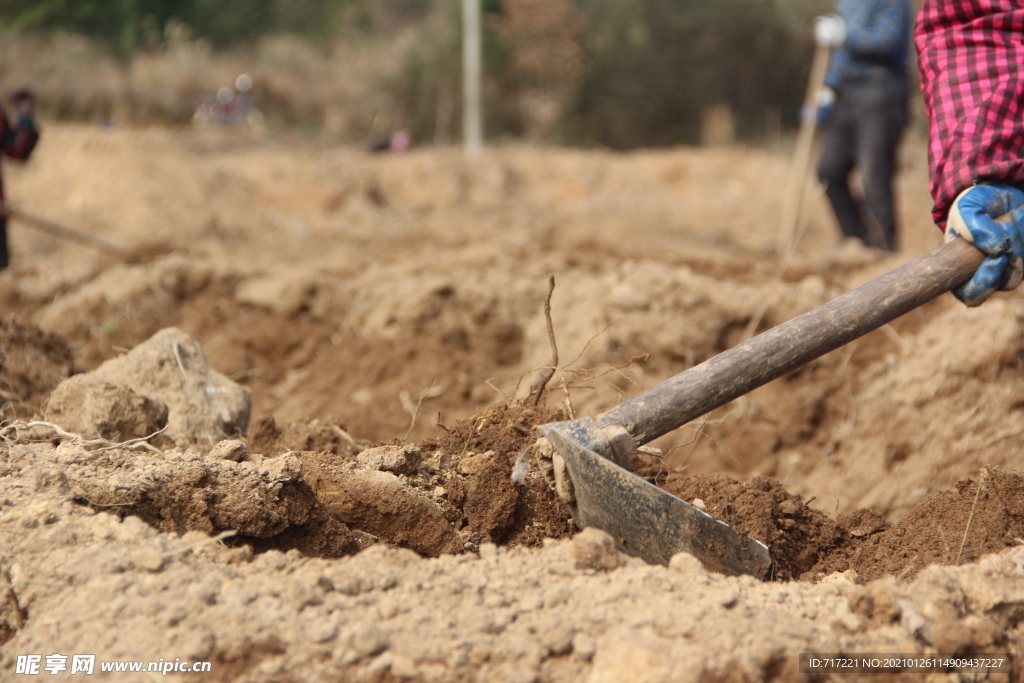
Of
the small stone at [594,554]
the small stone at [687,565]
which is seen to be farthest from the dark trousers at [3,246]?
the small stone at [687,565]

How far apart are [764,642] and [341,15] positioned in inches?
743

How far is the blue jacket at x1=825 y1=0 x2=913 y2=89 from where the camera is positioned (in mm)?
5375

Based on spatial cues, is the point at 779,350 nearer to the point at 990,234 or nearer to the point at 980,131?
the point at 990,234

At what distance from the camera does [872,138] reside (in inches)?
216

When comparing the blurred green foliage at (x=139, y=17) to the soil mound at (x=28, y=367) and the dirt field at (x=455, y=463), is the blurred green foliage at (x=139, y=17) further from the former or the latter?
the soil mound at (x=28, y=367)

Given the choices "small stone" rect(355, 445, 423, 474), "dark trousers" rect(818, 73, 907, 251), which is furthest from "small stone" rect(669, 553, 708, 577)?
"dark trousers" rect(818, 73, 907, 251)

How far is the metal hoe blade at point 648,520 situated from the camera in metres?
1.79

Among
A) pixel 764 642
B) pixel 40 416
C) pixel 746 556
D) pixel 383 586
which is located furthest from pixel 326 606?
pixel 40 416

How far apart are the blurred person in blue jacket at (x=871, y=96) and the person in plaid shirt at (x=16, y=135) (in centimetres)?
553

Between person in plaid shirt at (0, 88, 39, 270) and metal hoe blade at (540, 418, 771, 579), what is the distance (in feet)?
17.4

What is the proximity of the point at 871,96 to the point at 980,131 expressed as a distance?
141 inches

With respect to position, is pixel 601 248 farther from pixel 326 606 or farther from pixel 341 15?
pixel 341 15

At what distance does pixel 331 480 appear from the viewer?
1997 millimetres

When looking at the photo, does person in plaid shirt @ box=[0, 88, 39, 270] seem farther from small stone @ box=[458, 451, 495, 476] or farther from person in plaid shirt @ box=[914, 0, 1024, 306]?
person in plaid shirt @ box=[914, 0, 1024, 306]
